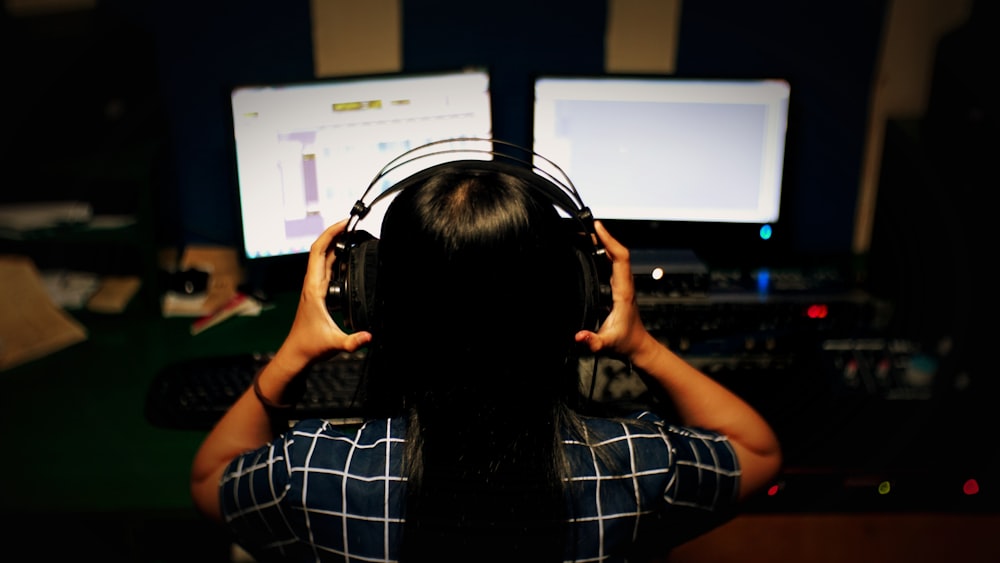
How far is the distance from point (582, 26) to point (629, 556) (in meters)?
1.09

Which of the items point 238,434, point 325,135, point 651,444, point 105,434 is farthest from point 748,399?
point 105,434

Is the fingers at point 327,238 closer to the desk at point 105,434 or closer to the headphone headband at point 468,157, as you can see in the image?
the headphone headband at point 468,157

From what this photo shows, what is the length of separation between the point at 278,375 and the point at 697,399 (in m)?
0.52

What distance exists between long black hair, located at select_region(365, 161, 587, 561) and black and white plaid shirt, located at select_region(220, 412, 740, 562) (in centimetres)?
3

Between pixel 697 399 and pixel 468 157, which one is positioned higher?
pixel 468 157

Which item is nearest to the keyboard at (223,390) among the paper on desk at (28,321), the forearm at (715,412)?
the paper on desk at (28,321)

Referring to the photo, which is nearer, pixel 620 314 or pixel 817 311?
pixel 620 314

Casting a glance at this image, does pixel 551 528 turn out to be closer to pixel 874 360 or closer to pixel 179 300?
pixel 874 360

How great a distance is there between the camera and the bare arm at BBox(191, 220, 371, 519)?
0.93 m

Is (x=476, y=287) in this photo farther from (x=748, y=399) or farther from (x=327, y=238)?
(x=748, y=399)

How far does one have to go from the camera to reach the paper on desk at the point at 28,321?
1460 millimetres

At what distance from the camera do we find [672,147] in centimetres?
158

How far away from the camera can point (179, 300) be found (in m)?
1.62

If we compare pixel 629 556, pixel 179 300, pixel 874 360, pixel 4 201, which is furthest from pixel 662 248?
pixel 4 201
